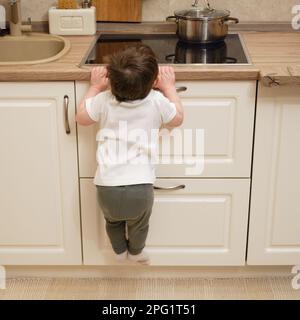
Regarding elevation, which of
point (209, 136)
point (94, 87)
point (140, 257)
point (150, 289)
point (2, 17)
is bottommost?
point (150, 289)

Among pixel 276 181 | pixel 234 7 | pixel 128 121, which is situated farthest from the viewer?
pixel 234 7

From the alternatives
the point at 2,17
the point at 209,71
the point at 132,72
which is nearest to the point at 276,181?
the point at 209,71

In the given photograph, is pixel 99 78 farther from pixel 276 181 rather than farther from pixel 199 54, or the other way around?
pixel 276 181

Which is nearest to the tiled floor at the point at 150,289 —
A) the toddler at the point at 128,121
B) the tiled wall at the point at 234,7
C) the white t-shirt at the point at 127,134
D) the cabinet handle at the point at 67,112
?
the toddler at the point at 128,121

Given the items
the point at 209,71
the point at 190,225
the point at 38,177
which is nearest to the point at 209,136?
the point at 209,71

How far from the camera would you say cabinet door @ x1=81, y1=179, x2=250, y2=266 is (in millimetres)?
2090

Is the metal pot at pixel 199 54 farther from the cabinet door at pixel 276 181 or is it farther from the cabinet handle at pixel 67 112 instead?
the cabinet handle at pixel 67 112

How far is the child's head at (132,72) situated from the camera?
1722 mm

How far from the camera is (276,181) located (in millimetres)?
2068

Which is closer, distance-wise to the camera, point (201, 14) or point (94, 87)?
point (94, 87)

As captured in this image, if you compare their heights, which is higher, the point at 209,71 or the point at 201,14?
Result: the point at 201,14

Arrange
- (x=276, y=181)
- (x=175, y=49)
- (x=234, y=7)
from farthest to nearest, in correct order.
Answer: (x=234, y=7), (x=175, y=49), (x=276, y=181)

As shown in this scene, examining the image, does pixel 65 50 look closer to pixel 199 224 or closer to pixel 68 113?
pixel 68 113

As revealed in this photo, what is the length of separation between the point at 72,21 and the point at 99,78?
54cm
